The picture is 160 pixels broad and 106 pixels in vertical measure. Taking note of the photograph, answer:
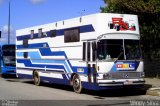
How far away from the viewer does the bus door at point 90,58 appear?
17.9 meters

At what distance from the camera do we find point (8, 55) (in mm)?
32438

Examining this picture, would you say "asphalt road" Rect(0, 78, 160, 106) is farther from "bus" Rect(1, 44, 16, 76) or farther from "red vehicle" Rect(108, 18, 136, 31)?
"bus" Rect(1, 44, 16, 76)

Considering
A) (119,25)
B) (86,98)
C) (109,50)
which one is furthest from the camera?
(119,25)

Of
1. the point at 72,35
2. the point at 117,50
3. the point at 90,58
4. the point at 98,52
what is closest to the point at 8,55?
the point at 72,35

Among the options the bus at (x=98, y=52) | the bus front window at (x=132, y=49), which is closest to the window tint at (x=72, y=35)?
the bus at (x=98, y=52)

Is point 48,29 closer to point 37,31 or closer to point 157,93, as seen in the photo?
point 37,31

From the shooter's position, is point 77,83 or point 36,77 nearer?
point 77,83

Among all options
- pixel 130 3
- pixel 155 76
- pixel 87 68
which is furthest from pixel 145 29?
pixel 87 68

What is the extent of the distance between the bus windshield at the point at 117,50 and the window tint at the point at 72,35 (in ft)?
6.38

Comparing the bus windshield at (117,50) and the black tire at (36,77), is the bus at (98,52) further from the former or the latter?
the black tire at (36,77)

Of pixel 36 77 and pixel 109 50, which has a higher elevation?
pixel 109 50

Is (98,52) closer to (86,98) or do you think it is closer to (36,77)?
(86,98)

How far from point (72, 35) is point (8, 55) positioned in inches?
538

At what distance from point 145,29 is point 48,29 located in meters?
6.08
